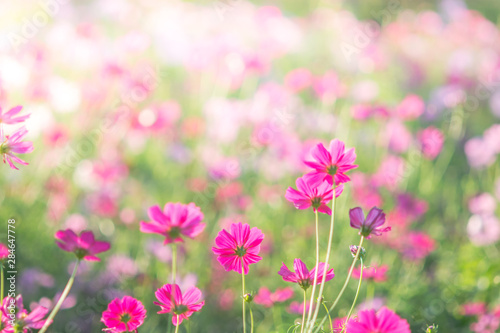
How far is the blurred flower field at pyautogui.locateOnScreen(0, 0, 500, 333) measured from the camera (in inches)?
35.8

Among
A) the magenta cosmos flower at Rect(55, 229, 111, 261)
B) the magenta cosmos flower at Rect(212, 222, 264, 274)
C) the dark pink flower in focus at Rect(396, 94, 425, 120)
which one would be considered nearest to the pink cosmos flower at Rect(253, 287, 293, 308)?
the magenta cosmos flower at Rect(212, 222, 264, 274)

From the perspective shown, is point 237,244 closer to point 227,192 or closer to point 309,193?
point 309,193

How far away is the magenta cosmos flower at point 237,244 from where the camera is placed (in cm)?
86

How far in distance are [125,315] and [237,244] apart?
8.9 inches

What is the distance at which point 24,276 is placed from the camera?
1704 millimetres

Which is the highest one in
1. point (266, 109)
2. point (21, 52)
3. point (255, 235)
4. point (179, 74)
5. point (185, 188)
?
point (255, 235)

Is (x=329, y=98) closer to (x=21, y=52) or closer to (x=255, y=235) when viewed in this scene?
(x=21, y=52)

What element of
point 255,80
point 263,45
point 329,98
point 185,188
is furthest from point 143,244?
point 255,80

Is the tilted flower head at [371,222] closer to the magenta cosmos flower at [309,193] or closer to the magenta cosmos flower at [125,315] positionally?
the magenta cosmos flower at [309,193]

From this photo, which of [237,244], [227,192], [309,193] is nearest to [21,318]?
[237,244]

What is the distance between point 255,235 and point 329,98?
6.75ft

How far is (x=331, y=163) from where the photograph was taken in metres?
0.89

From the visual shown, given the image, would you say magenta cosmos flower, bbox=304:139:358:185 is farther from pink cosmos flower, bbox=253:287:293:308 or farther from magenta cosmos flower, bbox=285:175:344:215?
pink cosmos flower, bbox=253:287:293:308

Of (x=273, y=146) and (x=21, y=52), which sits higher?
(x=21, y=52)
